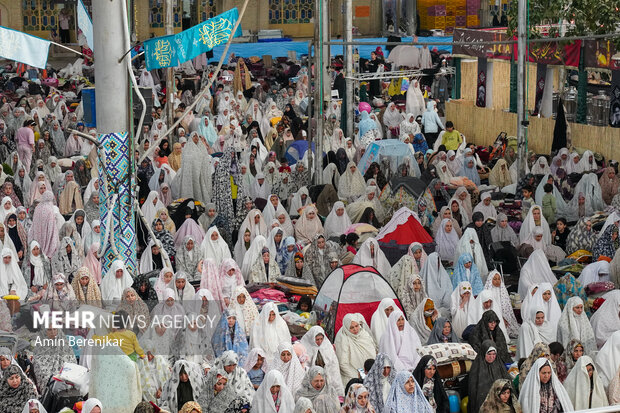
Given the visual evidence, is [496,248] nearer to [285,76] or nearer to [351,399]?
[351,399]

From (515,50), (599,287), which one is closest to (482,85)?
(515,50)

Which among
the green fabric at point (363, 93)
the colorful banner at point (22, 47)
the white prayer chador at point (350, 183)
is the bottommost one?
the white prayer chador at point (350, 183)

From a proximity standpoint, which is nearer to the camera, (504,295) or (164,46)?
(164,46)

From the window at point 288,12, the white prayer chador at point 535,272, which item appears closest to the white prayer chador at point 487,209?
the white prayer chador at point 535,272

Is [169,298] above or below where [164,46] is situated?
below

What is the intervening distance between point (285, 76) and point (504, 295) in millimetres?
18646

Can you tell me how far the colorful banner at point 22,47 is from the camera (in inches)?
346

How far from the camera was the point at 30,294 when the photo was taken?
1209cm

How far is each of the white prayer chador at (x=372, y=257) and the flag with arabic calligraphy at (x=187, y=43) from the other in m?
3.86

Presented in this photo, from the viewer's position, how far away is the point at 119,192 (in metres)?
9.73

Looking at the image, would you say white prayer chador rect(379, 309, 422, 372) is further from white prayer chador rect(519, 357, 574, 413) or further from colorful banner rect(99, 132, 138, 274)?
colorful banner rect(99, 132, 138, 274)

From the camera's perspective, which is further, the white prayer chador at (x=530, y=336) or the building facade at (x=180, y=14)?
the building facade at (x=180, y=14)

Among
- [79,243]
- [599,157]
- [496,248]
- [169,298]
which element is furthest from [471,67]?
[169,298]

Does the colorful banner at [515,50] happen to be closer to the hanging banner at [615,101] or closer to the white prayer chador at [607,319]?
the hanging banner at [615,101]
